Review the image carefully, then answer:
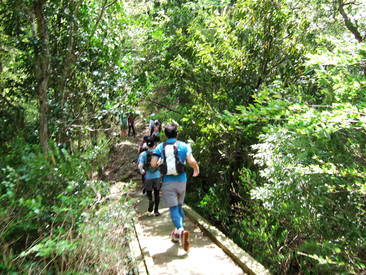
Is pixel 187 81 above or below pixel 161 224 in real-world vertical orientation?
above

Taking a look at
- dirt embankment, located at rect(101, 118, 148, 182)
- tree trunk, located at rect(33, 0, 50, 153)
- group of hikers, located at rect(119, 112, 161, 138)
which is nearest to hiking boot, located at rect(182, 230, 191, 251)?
tree trunk, located at rect(33, 0, 50, 153)

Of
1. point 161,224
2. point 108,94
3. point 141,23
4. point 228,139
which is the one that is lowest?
point 161,224

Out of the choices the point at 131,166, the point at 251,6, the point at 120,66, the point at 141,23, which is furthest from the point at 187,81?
the point at 131,166

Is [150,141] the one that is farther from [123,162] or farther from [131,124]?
[131,124]

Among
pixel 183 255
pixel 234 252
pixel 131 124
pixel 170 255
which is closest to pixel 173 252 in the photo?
pixel 170 255

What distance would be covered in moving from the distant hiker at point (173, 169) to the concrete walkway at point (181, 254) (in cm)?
28

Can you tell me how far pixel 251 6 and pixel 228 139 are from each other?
2978mm

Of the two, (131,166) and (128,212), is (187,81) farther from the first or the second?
(131,166)

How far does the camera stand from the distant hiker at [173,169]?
562 centimetres

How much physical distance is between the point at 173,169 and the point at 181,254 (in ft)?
4.68

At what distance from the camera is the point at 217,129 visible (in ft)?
23.9

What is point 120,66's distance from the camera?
791cm

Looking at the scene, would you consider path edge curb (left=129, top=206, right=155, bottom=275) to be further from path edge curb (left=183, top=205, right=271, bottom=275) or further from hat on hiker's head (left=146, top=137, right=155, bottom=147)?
hat on hiker's head (left=146, top=137, right=155, bottom=147)

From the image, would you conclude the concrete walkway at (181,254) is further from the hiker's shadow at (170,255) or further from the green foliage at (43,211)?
the green foliage at (43,211)
